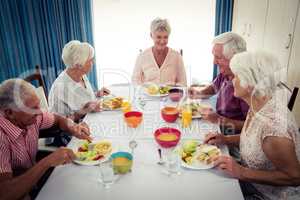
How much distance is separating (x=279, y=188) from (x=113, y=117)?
3.51ft

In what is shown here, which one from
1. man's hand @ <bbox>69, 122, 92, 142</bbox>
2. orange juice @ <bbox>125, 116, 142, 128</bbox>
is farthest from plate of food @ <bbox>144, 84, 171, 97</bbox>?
man's hand @ <bbox>69, 122, 92, 142</bbox>

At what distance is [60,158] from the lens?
122cm

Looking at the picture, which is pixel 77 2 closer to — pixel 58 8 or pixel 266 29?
pixel 58 8

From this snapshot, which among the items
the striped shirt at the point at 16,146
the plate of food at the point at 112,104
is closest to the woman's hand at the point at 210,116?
the plate of food at the point at 112,104

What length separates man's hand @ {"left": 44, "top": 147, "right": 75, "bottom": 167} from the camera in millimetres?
1211

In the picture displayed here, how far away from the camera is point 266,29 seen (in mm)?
2957

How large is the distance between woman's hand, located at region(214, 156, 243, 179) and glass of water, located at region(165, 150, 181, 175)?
173 mm

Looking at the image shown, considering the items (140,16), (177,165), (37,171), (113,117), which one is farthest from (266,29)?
(37,171)

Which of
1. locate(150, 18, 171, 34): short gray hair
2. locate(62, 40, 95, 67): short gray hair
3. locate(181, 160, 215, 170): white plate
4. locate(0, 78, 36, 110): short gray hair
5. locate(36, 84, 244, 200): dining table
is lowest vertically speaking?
locate(36, 84, 244, 200): dining table

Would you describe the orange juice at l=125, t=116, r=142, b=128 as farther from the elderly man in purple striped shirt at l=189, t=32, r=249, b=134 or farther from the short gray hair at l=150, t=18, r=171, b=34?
the short gray hair at l=150, t=18, r=171, b=34

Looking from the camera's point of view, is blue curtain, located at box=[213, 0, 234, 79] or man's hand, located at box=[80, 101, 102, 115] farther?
blue curtain, located at box=[213, 0, 234, 79]

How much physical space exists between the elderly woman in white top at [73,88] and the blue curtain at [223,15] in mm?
2169

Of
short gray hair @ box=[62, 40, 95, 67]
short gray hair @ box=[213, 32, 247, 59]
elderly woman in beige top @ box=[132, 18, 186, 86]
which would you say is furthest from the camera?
elderly woman in beige top @ box=[132, 18, 186, 86]

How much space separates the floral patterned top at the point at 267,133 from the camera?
117 centimetres
